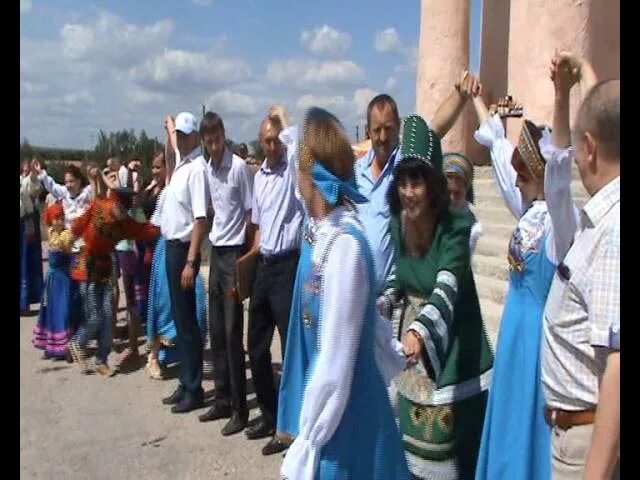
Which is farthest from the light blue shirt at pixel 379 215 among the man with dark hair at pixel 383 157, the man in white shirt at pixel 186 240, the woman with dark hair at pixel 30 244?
the woman with dark hair at pixel 30 244

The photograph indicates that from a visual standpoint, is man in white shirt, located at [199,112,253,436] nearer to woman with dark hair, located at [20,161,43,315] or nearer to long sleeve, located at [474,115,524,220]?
long sleeve, located at [474,115,524,220]

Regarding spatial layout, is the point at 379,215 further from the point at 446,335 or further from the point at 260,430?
the point at 260,430

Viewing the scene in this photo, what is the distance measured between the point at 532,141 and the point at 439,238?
0.58 m

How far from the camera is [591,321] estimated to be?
5.59ft

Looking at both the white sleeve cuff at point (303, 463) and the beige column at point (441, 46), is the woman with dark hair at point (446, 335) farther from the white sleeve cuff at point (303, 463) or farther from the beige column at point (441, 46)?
the beige column at point (441, 46)

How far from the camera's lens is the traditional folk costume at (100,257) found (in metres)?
6.29

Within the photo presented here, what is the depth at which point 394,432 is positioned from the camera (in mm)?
2408

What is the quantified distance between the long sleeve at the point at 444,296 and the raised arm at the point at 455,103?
591mm

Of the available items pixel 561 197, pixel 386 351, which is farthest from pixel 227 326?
pixel 561 197

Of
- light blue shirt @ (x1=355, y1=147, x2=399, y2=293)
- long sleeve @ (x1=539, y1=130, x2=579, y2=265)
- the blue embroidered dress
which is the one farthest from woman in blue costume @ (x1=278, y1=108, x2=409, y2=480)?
light blue shirt @ (x1=355, y1=147, x2=399, y2=293)

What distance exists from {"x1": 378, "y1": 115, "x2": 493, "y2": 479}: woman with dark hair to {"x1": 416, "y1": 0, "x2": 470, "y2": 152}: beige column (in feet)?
28.2

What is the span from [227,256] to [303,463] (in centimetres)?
283

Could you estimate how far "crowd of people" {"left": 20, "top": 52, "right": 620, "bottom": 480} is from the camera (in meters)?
1.94

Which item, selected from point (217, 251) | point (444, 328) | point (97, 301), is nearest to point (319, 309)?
point (444, 328)
